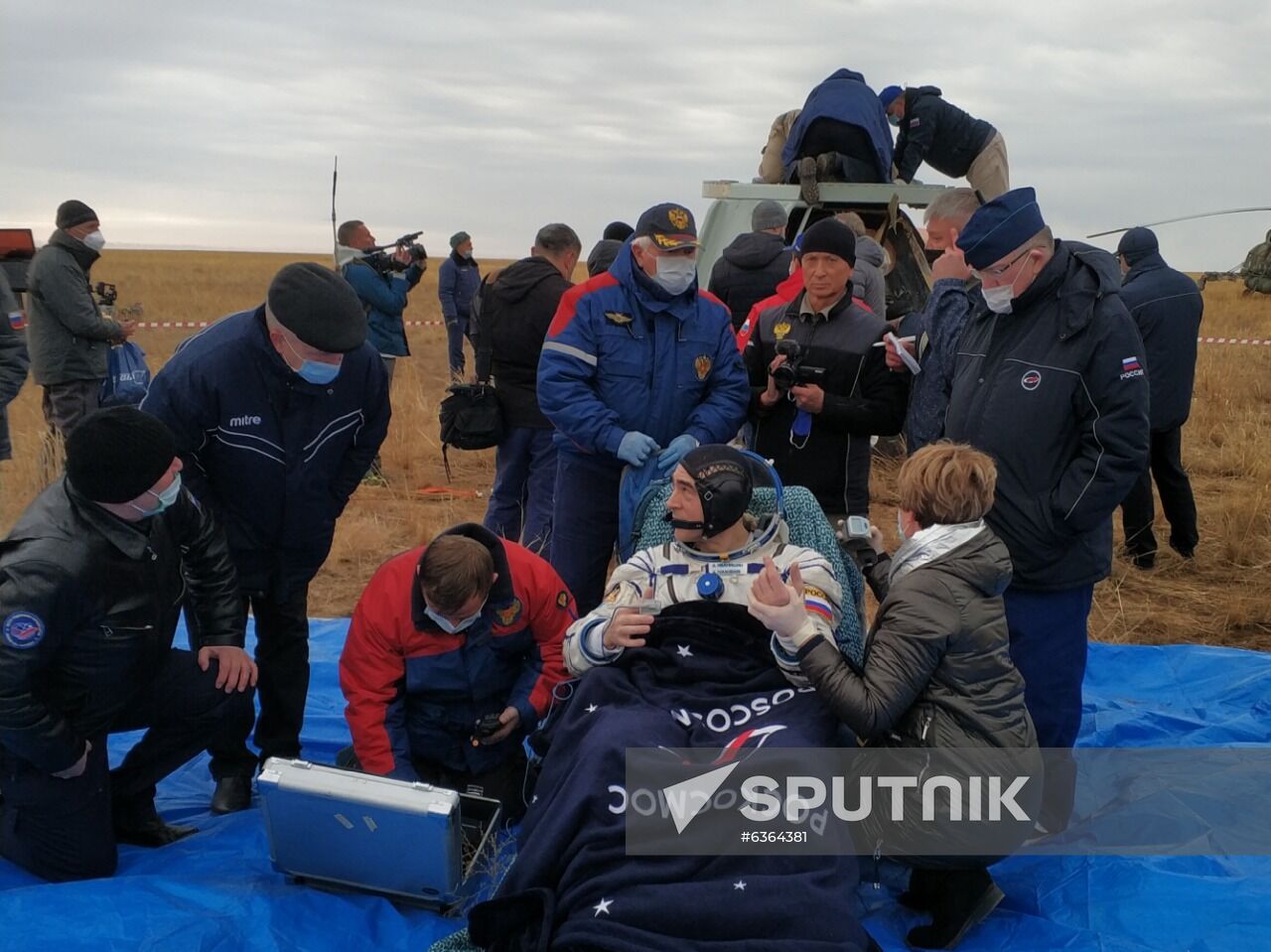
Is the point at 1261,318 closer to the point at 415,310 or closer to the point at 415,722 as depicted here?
the point at 415,310

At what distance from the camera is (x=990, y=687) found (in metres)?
2.79

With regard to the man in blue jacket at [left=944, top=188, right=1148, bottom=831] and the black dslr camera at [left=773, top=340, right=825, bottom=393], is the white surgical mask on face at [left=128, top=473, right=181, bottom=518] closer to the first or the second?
the black dslr camera at [left=773, top=340, right=825, bottom=393]

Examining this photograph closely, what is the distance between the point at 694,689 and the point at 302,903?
3.97 feet

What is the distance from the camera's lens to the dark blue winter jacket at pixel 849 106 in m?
7.43

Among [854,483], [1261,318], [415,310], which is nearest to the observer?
[854,483]

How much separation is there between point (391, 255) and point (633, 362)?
546 centimetres

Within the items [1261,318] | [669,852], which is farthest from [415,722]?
[1261,318]

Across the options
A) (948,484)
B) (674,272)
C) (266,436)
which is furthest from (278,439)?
(948,484)

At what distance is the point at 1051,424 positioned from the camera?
322cm

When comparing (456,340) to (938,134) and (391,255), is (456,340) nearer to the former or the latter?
(391,255)

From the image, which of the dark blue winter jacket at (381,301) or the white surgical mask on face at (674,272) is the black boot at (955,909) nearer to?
the white surgical mask on face at (674,272)

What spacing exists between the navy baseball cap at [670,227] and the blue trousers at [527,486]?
6.14 ft

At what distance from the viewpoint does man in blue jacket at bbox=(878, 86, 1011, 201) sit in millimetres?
7680

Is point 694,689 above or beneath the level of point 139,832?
above
